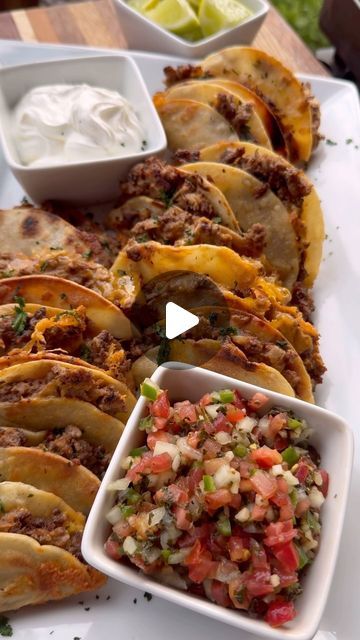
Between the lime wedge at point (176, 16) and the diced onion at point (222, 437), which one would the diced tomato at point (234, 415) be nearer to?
the diced onion at point (222, 437)

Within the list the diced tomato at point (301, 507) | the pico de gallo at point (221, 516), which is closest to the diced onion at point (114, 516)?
the pico de gallo at point (221, 516)

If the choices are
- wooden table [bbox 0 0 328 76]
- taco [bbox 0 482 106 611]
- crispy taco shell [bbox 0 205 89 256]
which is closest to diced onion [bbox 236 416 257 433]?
taco [bbox 0 482 106 611]

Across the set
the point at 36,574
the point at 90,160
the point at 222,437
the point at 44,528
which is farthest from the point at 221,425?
the point at 90,160

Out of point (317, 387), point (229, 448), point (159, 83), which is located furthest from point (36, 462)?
point (159, 83)

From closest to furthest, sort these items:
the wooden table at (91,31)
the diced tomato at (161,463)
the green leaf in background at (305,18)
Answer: the diced tomato at (161,463) < the wooden table at (91,31) < the green leaf in background at (305,18)

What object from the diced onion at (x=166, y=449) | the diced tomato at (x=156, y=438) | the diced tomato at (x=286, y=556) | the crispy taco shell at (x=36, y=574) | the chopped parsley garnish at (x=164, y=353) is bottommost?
the crispy taco shell at (x=36, y=574)

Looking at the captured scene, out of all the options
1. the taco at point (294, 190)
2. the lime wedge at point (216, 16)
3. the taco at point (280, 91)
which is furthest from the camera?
the lime wedge at point (216, 16)

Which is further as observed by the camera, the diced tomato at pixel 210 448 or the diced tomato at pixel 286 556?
the diced tomato at pixel 210 448

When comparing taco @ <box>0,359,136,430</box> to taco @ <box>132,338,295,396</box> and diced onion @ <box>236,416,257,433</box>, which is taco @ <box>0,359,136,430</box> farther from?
diced onion @ <box>236,416,257,433</box>
